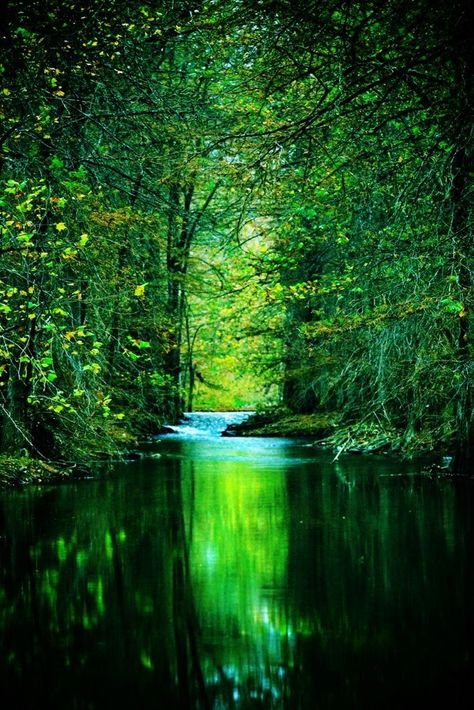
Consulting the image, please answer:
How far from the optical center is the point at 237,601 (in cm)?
451

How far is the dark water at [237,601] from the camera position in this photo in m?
3.20

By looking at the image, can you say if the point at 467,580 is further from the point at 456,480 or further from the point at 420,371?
the point at 456,480

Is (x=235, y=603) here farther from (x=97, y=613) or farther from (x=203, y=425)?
(x=203, y=425)

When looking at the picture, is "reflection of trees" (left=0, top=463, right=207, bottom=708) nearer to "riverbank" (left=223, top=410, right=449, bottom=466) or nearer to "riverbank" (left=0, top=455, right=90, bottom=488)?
"riverbank" (left=0, top=455, right=90, bottom=488)

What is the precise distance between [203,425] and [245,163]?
65.8 ft

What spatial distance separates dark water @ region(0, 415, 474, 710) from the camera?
320 cm

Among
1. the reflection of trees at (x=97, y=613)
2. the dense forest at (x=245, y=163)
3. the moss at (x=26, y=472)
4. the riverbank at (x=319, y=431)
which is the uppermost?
the dense forest at (x=245, y=163)

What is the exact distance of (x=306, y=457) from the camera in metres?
15.3

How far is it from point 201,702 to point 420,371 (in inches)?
280

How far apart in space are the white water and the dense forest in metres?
8.44

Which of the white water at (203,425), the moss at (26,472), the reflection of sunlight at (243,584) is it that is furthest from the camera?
the white water at (203,425)

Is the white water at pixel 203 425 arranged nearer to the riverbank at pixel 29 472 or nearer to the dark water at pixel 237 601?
the riverbank at pixel 29 472

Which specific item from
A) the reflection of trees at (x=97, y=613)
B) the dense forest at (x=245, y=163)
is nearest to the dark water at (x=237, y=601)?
the reflection of trees at (x=97, y=613)

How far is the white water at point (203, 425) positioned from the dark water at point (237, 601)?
14.4 metres
